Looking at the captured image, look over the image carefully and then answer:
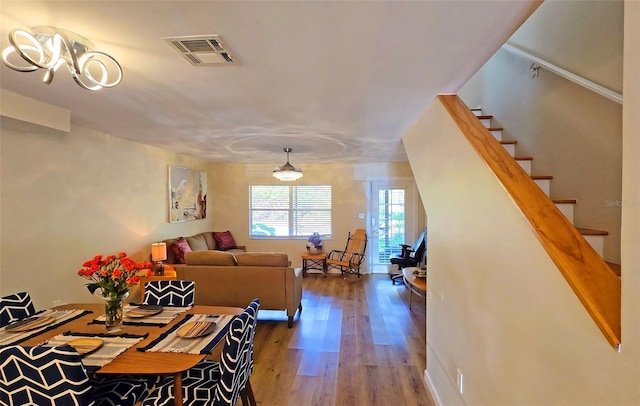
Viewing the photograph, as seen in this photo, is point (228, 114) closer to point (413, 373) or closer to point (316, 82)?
point (316, 82)

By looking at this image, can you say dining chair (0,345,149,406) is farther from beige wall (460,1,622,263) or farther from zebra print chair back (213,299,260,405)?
beige wall (460,1,622,263)

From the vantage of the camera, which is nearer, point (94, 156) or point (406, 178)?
point (94, 156)

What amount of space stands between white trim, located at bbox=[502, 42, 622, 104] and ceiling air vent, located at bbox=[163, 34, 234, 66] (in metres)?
2.11

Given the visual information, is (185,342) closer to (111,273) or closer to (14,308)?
(111,273)

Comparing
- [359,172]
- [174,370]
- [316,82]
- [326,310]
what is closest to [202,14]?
[316,82]

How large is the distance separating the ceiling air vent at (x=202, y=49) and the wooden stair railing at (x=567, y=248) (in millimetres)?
1437

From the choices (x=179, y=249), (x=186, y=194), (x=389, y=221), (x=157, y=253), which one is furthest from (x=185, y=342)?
(x=389, y=221)

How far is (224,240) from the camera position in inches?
261

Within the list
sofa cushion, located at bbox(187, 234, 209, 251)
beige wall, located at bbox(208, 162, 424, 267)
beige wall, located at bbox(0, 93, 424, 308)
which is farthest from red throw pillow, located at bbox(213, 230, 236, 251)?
beige wall, located at bbox(0, 93, 424, 308)

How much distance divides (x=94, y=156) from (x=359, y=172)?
4.65m

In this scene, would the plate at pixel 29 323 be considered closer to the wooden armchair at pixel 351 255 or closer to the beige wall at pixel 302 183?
the wooden armchair at pixel 351 255

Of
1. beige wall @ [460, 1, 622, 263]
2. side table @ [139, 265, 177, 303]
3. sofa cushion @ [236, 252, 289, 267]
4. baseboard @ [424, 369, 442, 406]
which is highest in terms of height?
beige wall @ [460, 1, 622, 263]

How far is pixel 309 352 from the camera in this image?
3.22m

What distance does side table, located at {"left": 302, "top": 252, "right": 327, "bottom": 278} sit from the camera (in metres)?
6.47
